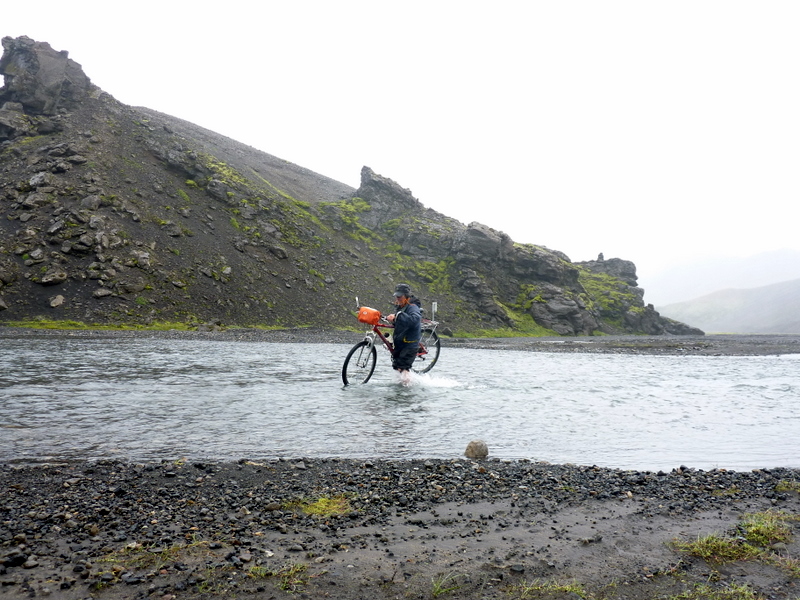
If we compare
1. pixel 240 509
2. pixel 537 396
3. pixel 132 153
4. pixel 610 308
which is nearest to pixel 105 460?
pixel 240 509

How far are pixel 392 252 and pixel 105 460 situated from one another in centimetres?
8804

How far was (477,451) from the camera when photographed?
9.78m

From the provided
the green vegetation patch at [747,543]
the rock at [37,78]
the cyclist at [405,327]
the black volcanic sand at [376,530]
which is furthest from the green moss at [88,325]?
the green vegetation patch at [747,543]

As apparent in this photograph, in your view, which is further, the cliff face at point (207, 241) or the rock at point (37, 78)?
the rock at point (37, 78)

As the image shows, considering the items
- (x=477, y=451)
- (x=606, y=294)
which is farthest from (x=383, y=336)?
(x=606, y=294)

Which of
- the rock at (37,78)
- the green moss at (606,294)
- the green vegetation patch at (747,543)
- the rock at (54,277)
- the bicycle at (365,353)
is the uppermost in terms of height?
the rock at (37,78)

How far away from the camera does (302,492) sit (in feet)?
23.8

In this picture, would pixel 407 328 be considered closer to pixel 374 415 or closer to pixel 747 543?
pixel 374 415

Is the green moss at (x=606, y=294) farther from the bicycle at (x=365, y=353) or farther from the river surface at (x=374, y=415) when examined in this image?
the bicycle at (x=365, y=353)

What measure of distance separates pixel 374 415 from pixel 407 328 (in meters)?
5.21

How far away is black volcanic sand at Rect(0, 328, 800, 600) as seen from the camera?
4.66 metres

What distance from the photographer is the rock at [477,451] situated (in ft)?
32.0

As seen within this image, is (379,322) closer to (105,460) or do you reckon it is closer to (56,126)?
(105,460)

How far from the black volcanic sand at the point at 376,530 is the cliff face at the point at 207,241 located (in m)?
47.1
